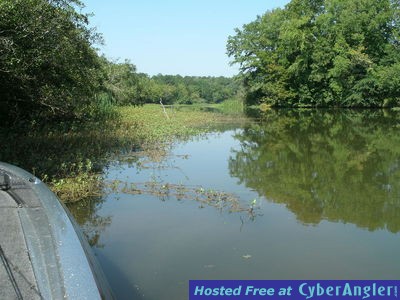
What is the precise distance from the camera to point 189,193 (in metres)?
7.40

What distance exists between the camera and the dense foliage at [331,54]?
3622 cm

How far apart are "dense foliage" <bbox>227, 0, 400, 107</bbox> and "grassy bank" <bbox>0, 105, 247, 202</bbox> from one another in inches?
972

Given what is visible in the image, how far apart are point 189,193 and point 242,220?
1.69 metres

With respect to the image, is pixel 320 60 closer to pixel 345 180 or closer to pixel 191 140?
pixel 191 140

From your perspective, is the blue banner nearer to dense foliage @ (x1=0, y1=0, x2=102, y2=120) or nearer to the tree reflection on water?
the tree reflection on water

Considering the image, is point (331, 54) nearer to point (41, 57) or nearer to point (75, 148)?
point (75, 148)

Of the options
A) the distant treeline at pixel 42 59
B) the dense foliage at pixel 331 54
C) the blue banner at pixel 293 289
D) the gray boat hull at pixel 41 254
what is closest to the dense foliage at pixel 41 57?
the distant treeline at pixel 42 59

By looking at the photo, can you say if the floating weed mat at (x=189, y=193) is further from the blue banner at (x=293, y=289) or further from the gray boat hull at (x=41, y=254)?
the gray boat hull at (x=41, y=254)

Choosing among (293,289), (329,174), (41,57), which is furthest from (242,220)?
(41,57)

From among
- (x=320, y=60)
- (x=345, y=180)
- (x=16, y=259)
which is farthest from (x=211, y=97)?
(x=16, y=259)

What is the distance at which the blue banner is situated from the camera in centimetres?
353

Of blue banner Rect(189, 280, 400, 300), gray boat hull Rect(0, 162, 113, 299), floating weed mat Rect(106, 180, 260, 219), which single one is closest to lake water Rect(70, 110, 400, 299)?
floating weed mat Rect(106, 180, 260, 219)

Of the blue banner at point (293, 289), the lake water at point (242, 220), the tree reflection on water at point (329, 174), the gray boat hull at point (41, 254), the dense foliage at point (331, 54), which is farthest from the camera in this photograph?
the dense foliage at point (331, 54)

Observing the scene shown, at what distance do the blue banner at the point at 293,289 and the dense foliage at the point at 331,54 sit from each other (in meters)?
34.2
